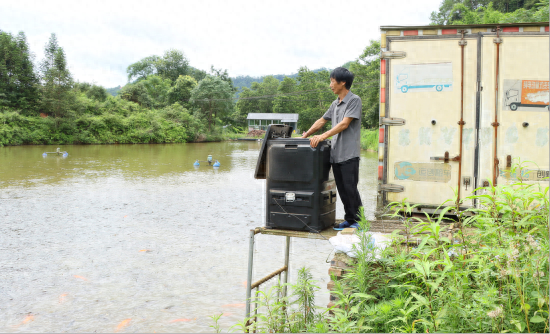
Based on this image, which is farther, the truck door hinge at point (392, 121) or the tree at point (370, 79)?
the tree at point (370, 79)

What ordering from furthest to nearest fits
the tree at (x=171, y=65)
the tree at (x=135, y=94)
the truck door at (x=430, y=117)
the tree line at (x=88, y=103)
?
the tree at (x=171, y=65) → the tree at (x=135, y=94) → the tree line at (x=88, y=103) → the truck door at (x=430, y=117)

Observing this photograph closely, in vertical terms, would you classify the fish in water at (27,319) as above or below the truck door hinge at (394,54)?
below

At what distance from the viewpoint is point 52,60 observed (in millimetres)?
47156

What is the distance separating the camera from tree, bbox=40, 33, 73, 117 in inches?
1781

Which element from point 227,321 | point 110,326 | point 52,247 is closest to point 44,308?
point 110,326

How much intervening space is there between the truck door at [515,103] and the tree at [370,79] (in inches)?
1535

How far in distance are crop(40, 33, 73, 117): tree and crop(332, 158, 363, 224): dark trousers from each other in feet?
153

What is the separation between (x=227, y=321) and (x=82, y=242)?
4198 millimetres

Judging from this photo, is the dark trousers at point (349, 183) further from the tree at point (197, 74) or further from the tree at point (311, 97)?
the tree at point (197, 74)

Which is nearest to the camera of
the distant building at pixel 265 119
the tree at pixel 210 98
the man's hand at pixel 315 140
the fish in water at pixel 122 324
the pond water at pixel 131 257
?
the man's hand at pixel 315 140

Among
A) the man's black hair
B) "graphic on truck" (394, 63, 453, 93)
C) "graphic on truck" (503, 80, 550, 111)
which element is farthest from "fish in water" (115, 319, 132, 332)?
"graphic on truck" (503, 80, 550, 111)

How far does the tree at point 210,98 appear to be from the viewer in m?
74.1

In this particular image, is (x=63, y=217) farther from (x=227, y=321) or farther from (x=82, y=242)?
(x=227, y=321)

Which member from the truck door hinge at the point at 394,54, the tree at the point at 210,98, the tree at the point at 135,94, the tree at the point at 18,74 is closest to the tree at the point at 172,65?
the tree at the point at 210,98
